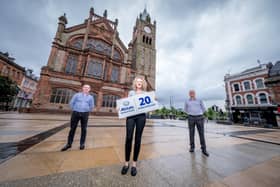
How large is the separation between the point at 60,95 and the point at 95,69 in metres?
5.93

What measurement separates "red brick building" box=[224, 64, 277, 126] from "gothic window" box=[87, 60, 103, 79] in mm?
21446

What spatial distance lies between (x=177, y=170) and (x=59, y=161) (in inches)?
77.4

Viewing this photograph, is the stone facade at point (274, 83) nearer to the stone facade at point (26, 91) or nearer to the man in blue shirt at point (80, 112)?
the man in blue shirt at point (80, 112)

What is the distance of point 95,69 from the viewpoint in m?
16.8

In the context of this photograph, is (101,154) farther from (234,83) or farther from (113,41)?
(234,83)

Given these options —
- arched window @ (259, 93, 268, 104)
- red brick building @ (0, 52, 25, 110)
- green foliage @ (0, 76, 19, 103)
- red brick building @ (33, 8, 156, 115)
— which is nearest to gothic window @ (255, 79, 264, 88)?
arched window @ (259, 93, 268, 104)

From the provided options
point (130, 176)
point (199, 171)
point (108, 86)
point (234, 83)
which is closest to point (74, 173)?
point (130, 176)

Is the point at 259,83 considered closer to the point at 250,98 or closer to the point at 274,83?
the point at 274,83

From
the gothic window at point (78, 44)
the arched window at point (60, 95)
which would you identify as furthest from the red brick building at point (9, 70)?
the gothic window at point (78, 44)

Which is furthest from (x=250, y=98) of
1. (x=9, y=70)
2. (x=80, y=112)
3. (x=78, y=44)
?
(x=9, y=70)

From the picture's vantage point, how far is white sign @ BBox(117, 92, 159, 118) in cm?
171

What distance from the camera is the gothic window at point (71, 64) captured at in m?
15.7

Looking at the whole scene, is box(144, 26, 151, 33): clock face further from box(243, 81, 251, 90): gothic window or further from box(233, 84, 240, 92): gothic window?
box(243, 81, 251, 90): gothic window

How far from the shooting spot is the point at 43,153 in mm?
2127
